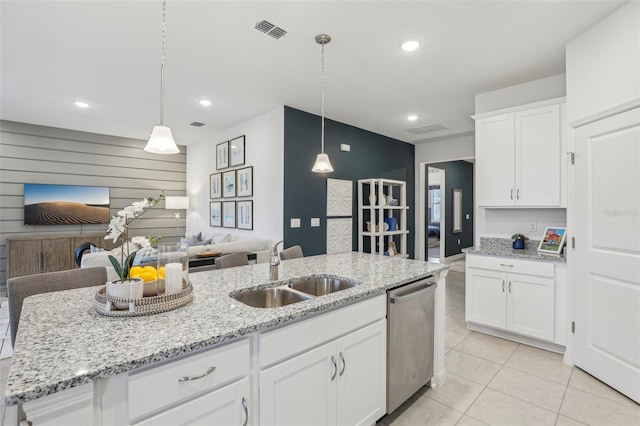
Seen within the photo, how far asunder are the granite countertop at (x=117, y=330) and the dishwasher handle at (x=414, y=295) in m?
0.08

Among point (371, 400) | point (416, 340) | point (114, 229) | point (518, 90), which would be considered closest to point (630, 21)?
point (518, 90)

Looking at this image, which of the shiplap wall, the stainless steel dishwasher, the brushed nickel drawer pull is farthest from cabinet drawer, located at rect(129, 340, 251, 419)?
the shiplap wall

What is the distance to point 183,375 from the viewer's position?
108 cm

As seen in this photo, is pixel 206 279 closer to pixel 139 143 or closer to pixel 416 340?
pixel 416 340

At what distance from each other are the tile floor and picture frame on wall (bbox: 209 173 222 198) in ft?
14.5

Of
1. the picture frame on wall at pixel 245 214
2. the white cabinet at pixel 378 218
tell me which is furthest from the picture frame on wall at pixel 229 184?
the white cabinet at pixel 378 218

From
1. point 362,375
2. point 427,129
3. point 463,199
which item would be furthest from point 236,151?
point 463,199

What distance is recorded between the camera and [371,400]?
1.81 m

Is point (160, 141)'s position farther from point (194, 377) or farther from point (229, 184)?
point (229, 184)

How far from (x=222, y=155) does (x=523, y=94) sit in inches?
178

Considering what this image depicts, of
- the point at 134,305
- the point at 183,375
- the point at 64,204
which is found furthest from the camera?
the point at 64,204

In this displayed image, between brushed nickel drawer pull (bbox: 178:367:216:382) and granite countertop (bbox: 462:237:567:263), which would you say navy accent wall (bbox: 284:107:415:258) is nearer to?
granite countertop (bbox: 462:237:567:263)

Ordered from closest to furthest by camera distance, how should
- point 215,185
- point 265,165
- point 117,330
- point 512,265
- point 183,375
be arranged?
point 183,375
point 117,330
point 512,265
point 265,165
point 215,185

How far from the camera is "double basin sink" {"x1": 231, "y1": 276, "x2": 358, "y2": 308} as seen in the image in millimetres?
1864
